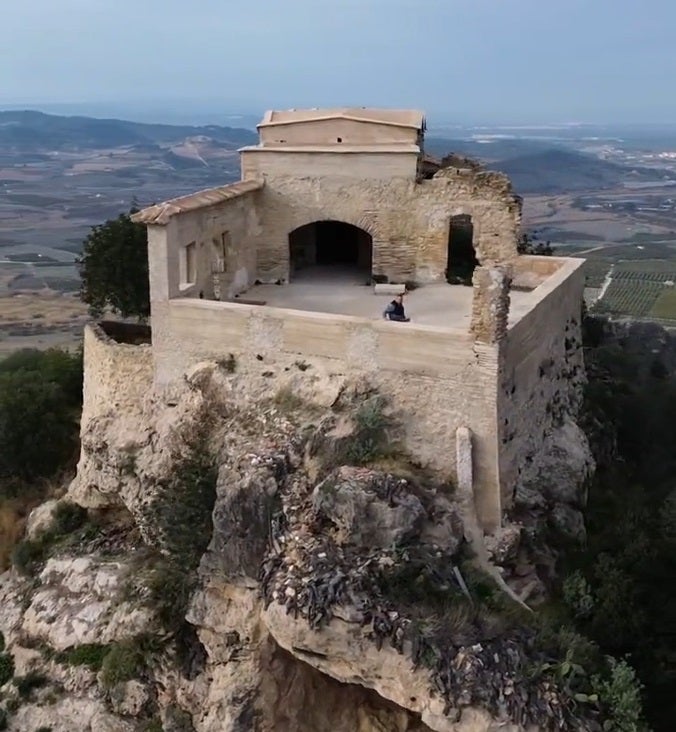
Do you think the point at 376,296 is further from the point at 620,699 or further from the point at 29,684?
the point at 29,684

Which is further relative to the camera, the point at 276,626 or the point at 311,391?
the point at 311,391

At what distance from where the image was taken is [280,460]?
13.2 metres

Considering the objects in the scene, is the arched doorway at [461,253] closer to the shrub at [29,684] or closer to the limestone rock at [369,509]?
the limestone rock at [369,509]

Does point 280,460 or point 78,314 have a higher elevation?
point 280,460

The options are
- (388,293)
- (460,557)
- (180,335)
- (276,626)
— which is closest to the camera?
(276,626)

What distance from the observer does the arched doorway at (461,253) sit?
1883cm

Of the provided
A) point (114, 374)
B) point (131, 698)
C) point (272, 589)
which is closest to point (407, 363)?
point (272, 589)

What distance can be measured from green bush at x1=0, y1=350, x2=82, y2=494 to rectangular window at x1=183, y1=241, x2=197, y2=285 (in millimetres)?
7045

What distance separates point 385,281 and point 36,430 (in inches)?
357

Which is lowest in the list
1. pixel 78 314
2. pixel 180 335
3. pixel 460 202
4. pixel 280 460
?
pixel 78 314

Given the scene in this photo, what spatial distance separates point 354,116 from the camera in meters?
18.8

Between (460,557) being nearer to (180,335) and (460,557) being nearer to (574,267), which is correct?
(180,335)

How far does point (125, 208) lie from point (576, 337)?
89.5 metres

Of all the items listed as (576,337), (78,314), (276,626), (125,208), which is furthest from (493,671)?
(125,208)
